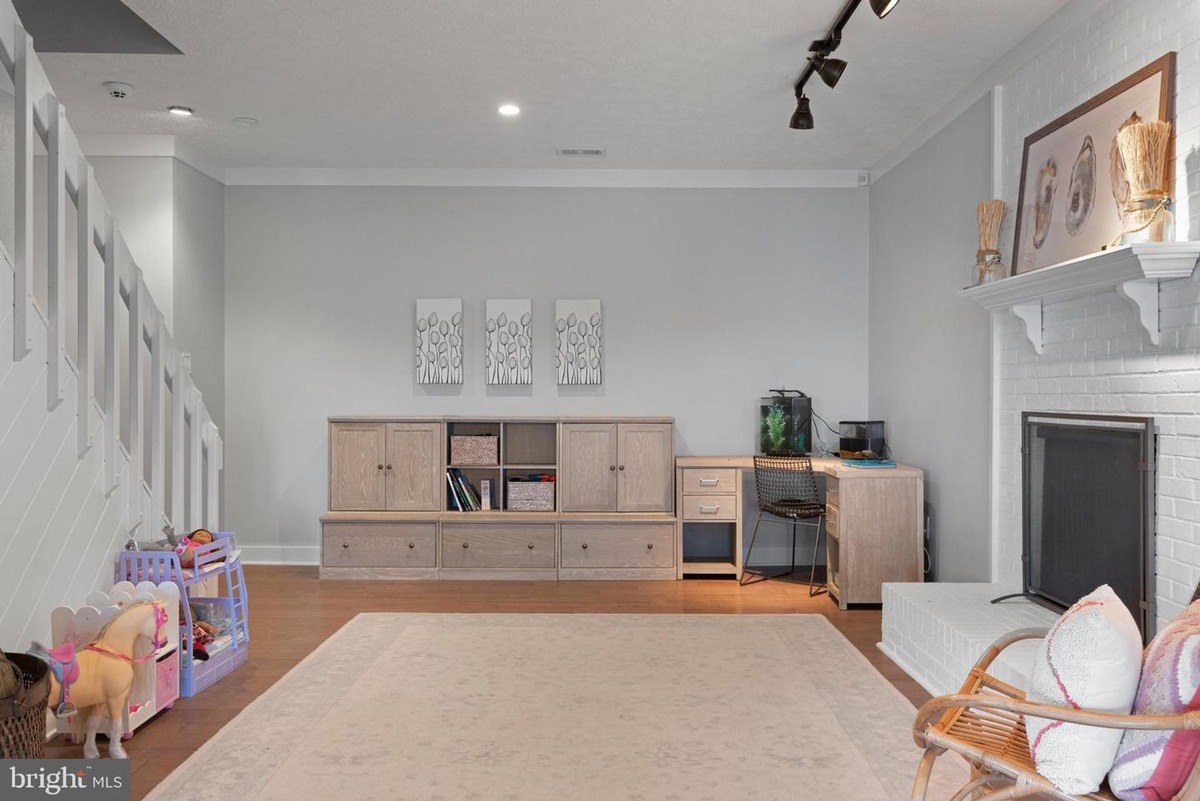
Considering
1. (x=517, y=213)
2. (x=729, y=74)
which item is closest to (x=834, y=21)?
(x=729, y=74)

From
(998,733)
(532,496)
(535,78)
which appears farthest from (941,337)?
(998,733)

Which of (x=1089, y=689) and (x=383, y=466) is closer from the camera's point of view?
(x=1089, y=689)

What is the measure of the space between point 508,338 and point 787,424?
196 centimetres

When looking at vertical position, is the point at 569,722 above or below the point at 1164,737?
below

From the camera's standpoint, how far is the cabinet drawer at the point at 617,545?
5656mm

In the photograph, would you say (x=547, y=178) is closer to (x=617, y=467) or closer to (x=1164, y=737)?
(x=617, y=467)

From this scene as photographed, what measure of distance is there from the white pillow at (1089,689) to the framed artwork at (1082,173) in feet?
5.61

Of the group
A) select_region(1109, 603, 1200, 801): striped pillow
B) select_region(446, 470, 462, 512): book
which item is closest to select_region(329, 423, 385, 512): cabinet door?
select_region(446, 470, 462, 512): book

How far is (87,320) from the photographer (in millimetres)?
3293

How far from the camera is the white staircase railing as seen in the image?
9.57ft

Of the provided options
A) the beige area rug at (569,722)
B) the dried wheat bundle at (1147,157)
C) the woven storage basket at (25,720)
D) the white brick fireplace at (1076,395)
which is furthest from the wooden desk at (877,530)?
the woven storage basket at (25,720)

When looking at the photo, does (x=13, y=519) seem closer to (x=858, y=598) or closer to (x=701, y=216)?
(x=858, y=598)

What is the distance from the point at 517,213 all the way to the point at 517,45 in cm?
230

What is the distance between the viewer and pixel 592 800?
255cm
